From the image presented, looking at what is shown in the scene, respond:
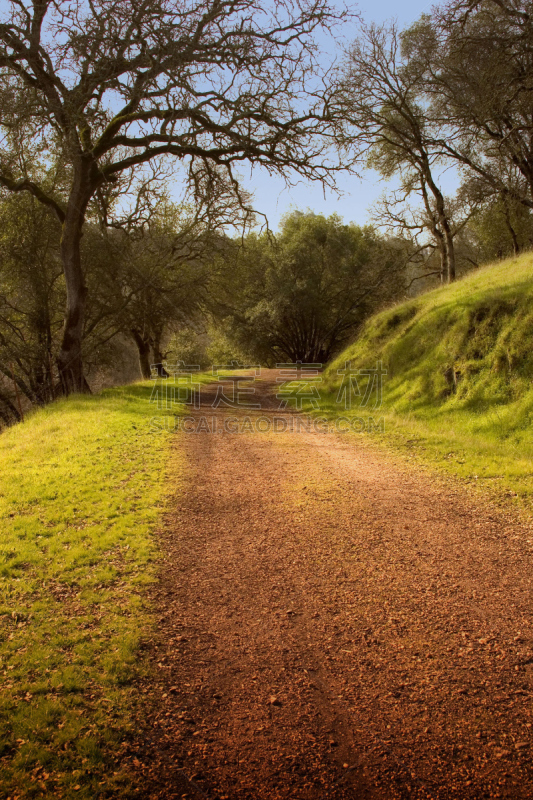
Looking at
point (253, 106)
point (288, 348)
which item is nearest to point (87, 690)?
point (253, 106)

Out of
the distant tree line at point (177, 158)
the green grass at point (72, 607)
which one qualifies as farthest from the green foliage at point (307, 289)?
the green grass at point (72, 607)

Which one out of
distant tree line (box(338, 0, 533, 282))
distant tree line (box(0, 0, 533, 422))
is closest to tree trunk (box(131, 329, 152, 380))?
distant tree line (box(0, 0, 533, 422))

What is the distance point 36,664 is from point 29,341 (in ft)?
61.8

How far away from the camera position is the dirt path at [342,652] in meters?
2.70

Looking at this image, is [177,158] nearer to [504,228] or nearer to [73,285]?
[73,285]

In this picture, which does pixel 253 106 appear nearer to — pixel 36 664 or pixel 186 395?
pixel 186 395

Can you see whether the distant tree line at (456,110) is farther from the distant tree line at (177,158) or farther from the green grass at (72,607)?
the green grass at (72,607)

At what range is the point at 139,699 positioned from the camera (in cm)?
321

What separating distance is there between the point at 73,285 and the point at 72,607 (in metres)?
13.1

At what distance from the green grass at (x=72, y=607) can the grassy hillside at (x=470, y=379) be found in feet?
15.4

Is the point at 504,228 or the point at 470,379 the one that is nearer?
the point at 470,379

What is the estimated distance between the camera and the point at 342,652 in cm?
367

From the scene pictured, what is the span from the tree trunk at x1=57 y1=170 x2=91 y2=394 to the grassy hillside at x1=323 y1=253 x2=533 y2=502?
796 cm

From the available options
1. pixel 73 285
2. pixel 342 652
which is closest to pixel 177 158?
pixel 73 285
